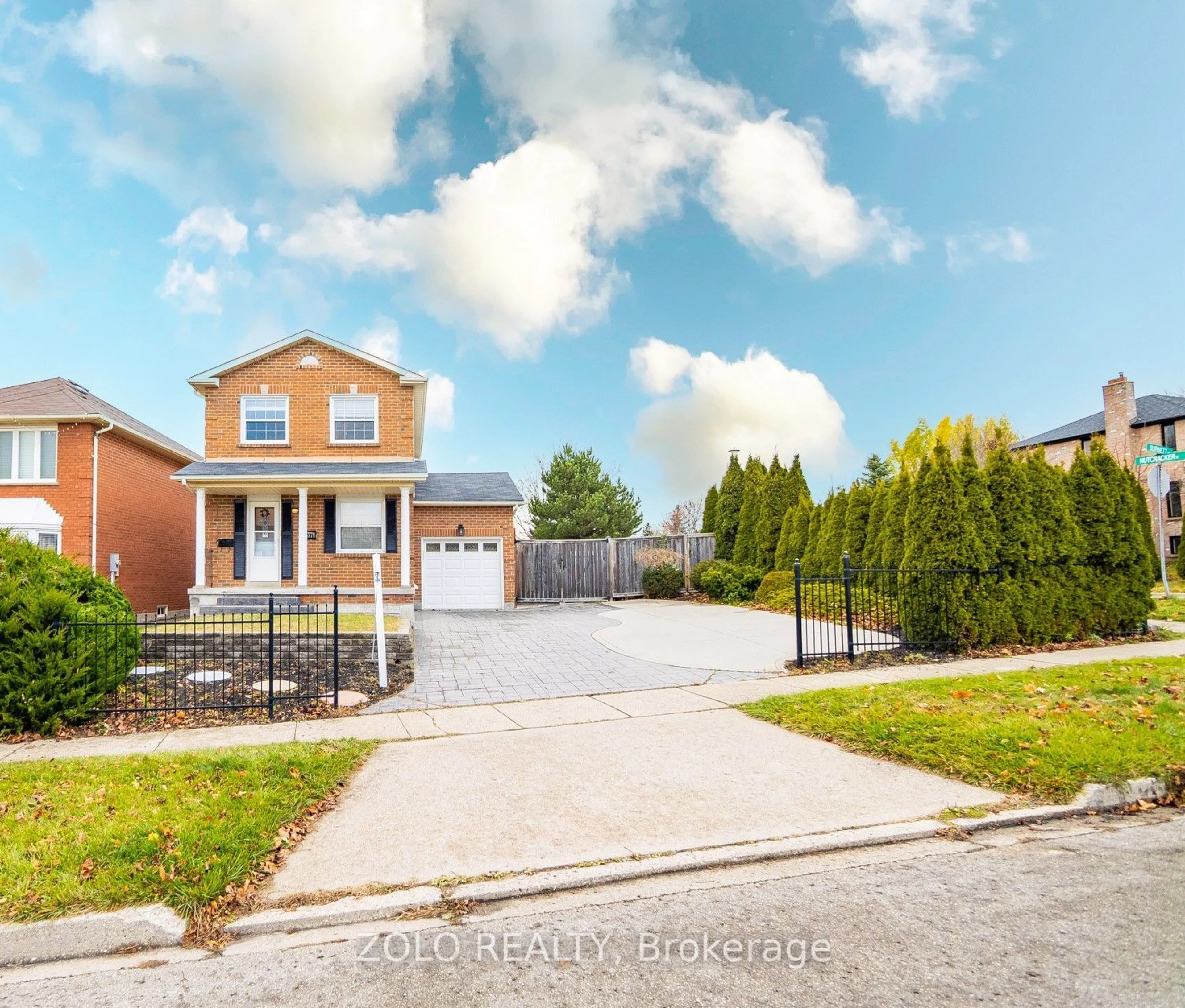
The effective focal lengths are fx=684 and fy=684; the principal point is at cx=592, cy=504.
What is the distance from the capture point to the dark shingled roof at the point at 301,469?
17438mm

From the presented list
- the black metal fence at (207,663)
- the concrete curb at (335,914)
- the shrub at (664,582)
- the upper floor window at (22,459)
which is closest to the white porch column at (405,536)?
the black metal fence at (207,663)

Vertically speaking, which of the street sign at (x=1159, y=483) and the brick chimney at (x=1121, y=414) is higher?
the brick chimney at (x=1121, y=414)

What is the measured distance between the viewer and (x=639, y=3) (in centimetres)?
1259

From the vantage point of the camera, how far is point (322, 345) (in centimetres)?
1941

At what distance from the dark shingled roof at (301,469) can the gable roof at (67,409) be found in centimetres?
302

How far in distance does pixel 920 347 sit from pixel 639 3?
11.1m

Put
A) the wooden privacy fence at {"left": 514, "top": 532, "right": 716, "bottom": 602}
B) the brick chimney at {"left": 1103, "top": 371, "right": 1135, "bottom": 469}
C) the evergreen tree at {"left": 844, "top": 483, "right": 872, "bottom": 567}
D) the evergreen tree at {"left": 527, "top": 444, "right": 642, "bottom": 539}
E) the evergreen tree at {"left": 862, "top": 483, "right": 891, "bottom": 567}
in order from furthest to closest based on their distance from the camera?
1. the brick chimney at {"left": 1103, "top": 371, "right": 1135, "bottom": 469}
2. the evergreen tree at {"left": 527, "top": 444, "right": 642, "bottom": 539}
3. the wooden privacy fence at {"left": 514, "top": 532, "right": 716, "bottom": 602}
4. the evergreen tree at {"left": 844, "top": 483, "right": 872, "bottom": 567}
5. the evergreen tree at {"left": 862, "top": 483, "right": 891, "bottom": 567}

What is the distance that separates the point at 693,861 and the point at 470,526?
17470mm

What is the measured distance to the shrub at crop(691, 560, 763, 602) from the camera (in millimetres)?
19469

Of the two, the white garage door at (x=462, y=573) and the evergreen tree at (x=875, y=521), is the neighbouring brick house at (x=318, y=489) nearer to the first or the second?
the white garage door at (x=462, y=573)

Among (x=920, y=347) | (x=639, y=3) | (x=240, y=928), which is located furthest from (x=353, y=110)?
(x=920, y=347)

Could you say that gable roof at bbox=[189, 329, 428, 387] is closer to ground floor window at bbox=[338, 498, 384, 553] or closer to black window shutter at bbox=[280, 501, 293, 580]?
ground floor window at bbox=[338, 498, 384, 553]

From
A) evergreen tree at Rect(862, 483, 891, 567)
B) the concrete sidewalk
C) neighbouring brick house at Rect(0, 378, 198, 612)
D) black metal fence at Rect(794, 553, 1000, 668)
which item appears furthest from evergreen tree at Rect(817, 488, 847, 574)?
neighbouring brick house at Rect(0, 378, 198, 612)

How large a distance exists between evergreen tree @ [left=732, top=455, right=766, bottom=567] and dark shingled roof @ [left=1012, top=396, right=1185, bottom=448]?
63.3 ft
